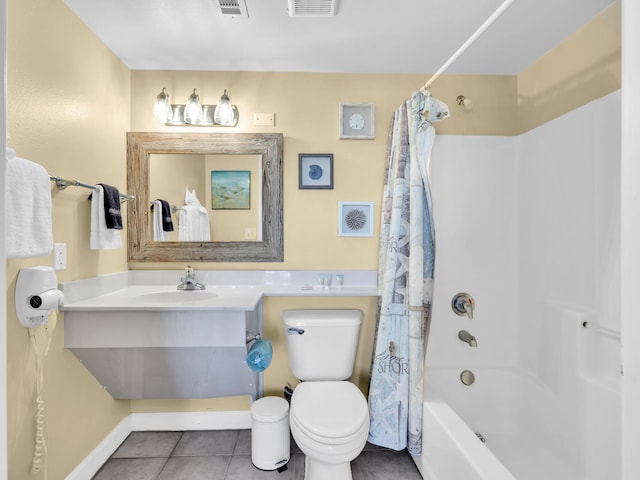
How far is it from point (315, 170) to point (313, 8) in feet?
2.78

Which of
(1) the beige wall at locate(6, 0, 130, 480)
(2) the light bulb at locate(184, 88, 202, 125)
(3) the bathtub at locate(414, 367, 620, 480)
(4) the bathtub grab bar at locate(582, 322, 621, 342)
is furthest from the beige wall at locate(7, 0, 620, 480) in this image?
(4) the bathtub grab bar at locate(582, 322, 621, 342)

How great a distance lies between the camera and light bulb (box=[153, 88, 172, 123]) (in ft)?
6.42

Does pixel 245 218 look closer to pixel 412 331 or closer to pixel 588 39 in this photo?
pixel 412 331

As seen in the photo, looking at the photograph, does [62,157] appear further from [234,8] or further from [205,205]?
[234,8]

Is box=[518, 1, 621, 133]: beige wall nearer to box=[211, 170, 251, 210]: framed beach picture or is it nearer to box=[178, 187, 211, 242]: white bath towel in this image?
box=[211, 170, 251, 210]: framed beach picture

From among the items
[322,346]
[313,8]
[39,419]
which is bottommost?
[39,419]

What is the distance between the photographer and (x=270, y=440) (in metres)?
1.71

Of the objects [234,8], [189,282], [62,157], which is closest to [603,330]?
[189,282]

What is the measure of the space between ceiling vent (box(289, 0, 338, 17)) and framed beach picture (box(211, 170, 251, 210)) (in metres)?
0.90

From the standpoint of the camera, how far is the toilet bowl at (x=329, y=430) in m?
1.38

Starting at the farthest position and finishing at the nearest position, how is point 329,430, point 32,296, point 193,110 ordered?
point 193,110 → point 329,430 → point 32,296

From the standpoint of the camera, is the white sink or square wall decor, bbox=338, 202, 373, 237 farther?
square wall decor, bbox=338, 202, 373, 237

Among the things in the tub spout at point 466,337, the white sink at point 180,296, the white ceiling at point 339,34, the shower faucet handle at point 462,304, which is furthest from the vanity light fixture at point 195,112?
the tub spout at point 466,337

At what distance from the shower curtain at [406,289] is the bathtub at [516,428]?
0.13 metres
